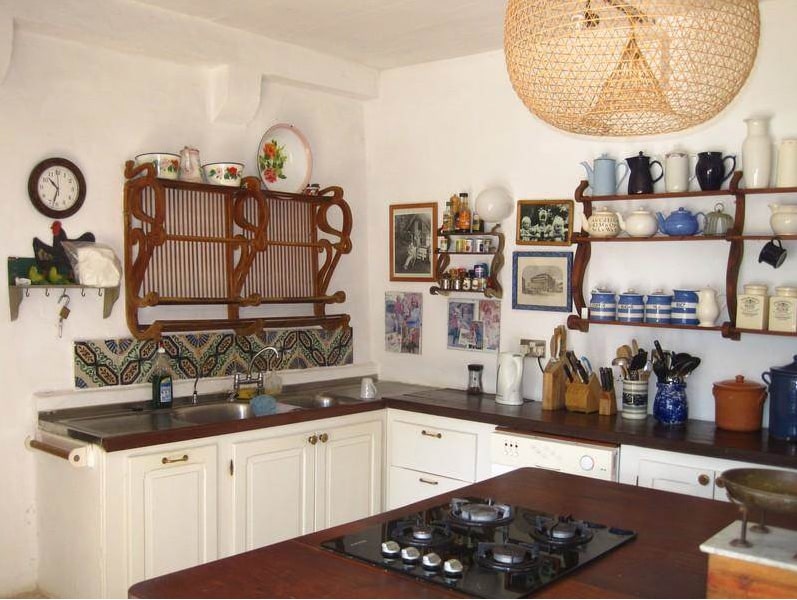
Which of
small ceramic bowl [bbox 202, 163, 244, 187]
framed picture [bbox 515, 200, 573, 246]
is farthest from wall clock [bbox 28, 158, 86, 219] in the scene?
framed picture [bbox 515, 200, 573, 246]

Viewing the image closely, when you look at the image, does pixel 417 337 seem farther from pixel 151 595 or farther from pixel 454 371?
pixel 151 595

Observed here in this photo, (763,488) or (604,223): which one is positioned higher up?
(604,223)

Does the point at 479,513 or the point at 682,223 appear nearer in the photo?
the point at 479,513

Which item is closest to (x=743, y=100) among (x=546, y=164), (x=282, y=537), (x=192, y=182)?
(x=546, y=164)

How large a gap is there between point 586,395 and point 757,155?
130 centimetres

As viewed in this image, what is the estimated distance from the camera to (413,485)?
4164 mm

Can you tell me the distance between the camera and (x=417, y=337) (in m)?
4.79

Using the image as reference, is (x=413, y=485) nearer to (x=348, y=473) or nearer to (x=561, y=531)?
(x=348, y=473)

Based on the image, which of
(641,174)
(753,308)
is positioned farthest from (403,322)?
(753,308)

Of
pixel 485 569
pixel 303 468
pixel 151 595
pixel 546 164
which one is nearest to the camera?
pixel 151 595

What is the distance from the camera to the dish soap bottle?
380 centimetres

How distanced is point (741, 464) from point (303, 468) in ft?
6.27

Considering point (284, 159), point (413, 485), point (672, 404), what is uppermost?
point (284, 159)

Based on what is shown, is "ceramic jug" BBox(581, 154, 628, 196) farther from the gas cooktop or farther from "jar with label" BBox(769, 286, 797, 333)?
the gas cooktop
